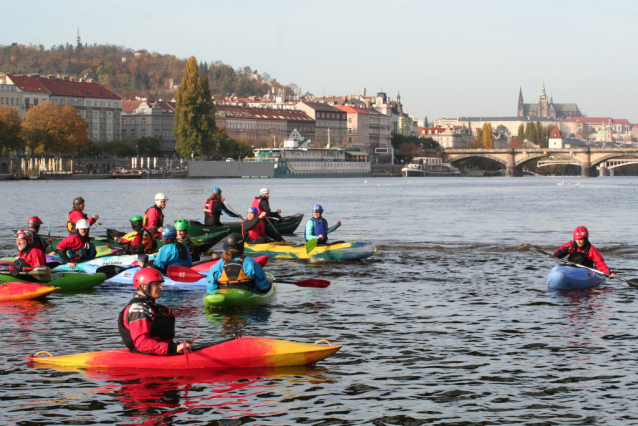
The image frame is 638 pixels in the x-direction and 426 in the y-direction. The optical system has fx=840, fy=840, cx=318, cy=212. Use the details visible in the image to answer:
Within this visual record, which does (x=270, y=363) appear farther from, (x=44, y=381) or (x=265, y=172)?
(x=265, y=172)

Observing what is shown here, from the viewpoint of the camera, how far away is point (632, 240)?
31.3 metres

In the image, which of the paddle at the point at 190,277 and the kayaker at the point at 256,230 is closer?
the paddle at the point at 190,277

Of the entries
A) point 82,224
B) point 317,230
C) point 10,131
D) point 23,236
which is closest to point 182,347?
point 23,236

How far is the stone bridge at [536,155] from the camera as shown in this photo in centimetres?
15250

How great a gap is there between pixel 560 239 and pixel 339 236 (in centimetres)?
851

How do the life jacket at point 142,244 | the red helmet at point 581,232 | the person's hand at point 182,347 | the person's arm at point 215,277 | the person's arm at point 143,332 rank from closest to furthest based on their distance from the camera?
the person's arm at point 143,332 → the person's hand at point 182,347 → the person's arm at point 215,277 → the red helmet at point 581,232 → the life jacket at point 142,244

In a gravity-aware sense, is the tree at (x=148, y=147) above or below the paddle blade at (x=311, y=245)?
above

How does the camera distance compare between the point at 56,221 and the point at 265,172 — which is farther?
the point at 265,172

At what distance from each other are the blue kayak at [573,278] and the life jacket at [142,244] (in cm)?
897

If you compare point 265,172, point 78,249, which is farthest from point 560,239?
point 265,172

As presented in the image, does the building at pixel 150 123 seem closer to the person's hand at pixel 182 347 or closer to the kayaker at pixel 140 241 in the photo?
the kayaker at pixel 140 241

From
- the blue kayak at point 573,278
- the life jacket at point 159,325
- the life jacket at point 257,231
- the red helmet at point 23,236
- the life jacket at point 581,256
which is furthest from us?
the life jacket at point 257,231

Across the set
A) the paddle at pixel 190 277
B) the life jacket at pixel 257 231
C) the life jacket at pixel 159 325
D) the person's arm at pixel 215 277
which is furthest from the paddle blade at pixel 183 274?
the life jacket at pixel 159 325

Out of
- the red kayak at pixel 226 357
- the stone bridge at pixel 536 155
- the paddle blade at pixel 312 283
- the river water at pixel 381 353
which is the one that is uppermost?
the stone bridge at pixel 536 155
